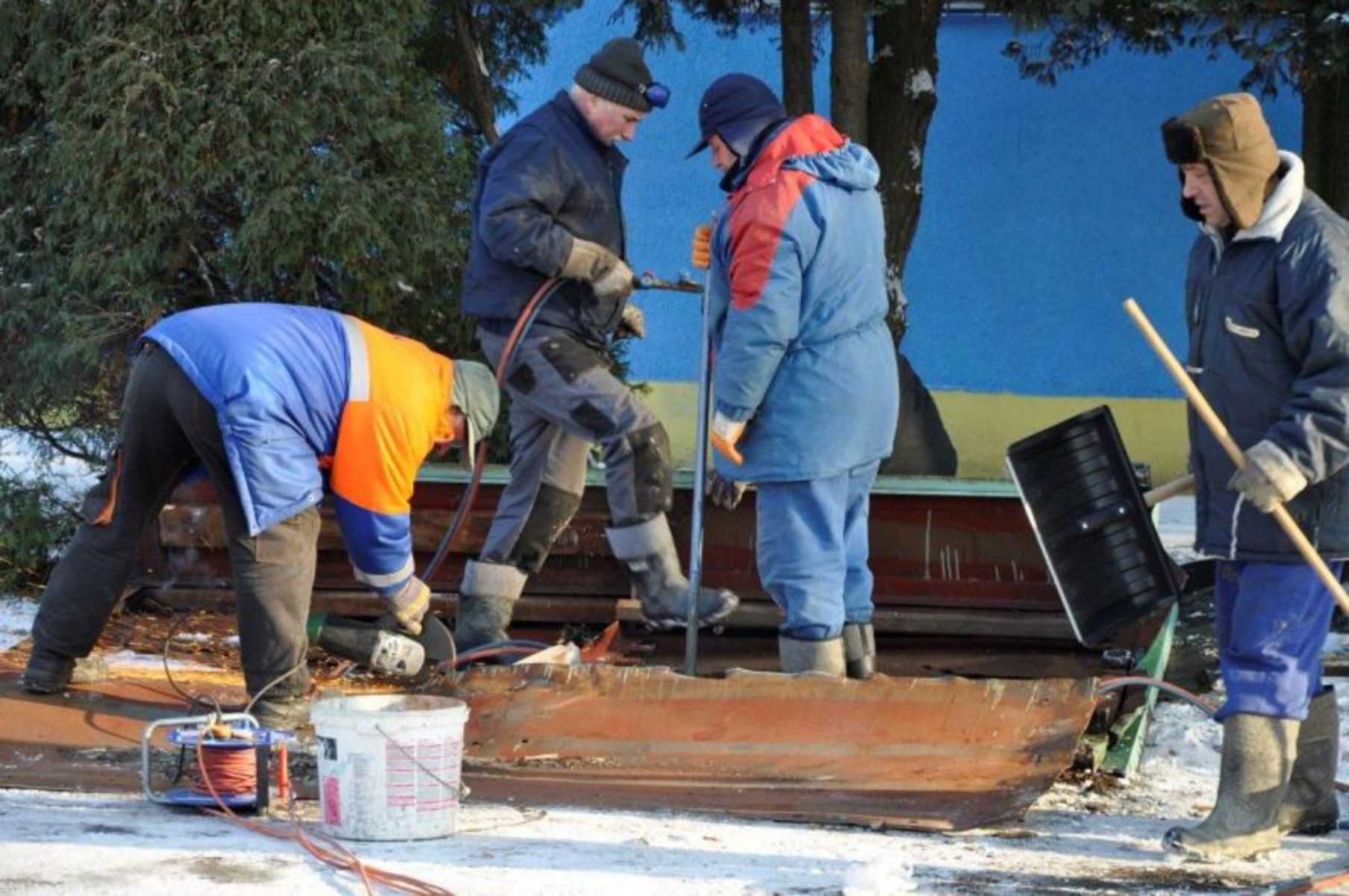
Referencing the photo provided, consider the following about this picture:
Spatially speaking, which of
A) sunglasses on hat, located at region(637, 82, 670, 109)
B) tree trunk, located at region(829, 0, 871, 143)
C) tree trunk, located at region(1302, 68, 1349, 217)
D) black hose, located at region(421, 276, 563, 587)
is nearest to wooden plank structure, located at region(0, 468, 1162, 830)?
black hose, located at region(421, 276, 563, 587)

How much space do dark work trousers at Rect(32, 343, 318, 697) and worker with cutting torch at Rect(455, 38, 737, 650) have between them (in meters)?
0.97

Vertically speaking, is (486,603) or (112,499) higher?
(112,499)

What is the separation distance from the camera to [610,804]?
465cm

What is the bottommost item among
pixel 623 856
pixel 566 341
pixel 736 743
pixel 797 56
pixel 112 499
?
pixel 623 856

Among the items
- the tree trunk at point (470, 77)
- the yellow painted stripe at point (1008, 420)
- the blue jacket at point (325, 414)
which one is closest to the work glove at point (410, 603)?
the blue jacket at point (325, 414)

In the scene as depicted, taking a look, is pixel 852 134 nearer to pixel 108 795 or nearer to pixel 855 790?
pixel 855 790

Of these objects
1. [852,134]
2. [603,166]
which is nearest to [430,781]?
[603,166]

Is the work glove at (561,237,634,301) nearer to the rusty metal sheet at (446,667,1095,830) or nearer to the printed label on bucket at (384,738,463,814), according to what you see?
the rusty metal sheet at (446,667,1095,830)

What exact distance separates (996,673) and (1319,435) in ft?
7.47

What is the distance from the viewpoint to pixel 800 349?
5.28 metres

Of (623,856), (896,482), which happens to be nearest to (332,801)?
(623,856)

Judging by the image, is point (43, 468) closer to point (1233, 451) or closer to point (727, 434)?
point (727, 434)

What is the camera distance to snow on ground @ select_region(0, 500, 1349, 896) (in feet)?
12.5

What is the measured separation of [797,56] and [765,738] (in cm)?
454
